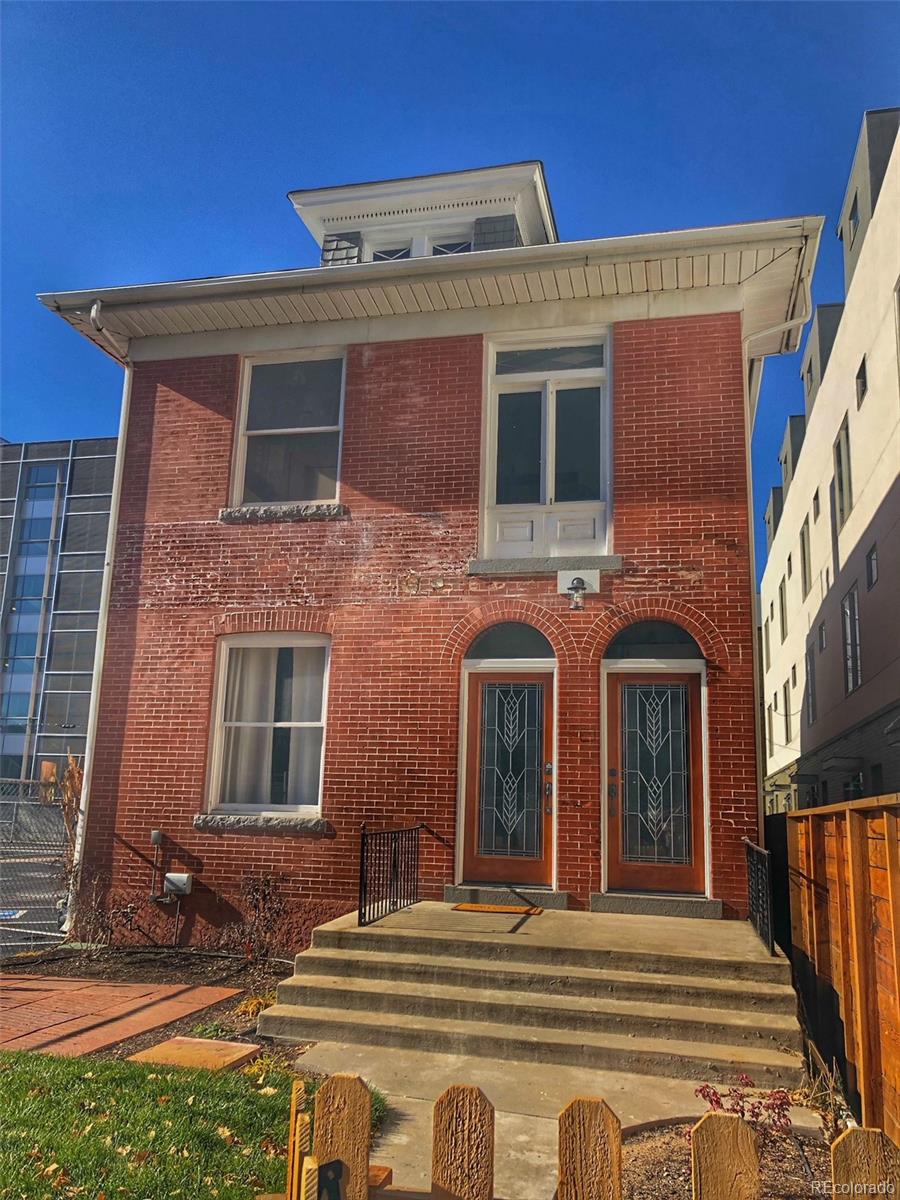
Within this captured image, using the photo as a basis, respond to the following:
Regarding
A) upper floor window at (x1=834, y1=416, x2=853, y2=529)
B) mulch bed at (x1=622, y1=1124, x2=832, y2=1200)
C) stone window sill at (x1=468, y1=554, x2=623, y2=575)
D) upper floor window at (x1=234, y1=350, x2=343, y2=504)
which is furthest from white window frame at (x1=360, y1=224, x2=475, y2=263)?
mulch bed at (x1=622, y1=1124, x2=832, y2=1200)

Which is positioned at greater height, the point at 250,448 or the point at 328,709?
the point at 250,448

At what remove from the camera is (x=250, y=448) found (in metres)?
10.4

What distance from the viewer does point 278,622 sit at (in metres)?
9.52

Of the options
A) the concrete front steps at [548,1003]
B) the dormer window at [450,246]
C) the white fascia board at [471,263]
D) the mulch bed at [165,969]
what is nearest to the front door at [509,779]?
the concrete front steps at [548,1003]

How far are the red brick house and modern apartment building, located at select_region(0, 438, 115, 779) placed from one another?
19.4 m

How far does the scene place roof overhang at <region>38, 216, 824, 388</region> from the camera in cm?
861

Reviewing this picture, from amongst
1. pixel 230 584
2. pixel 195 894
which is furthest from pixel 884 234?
pixel 195 894

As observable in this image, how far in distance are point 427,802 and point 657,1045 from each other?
3567 mm

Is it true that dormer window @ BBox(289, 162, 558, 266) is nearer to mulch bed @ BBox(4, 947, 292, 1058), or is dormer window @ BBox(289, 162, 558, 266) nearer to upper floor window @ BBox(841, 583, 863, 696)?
upper floor window @ BBox(841, 583, 863, 696)

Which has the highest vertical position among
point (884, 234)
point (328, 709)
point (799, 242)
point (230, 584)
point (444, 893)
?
point (884, 234)

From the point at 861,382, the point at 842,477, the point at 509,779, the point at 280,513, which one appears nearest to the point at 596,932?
the point at 509,779

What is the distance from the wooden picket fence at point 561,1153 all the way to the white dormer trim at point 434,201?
12.1m

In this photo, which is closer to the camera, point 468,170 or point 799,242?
point 799,242

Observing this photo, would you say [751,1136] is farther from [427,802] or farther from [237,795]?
[237,795]
